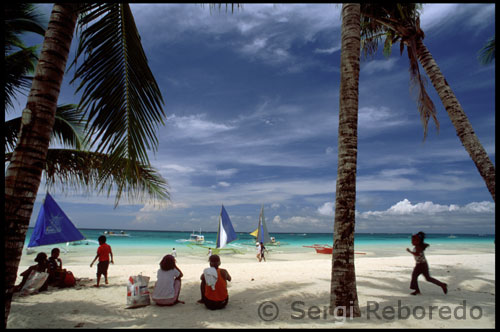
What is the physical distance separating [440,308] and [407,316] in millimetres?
1091

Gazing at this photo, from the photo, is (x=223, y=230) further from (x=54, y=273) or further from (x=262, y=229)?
(x=54, y=273)

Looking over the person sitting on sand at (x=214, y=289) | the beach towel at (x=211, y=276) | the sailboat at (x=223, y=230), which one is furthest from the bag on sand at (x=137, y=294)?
the sailboat at (x=223, y=230)

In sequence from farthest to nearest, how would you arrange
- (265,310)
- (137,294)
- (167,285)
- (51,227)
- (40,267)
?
(51,227)
(40,267)
(167,285)
(137,294)
(265,310)

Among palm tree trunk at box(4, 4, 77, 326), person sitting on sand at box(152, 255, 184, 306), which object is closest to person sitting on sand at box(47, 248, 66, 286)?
person sitting on sand at box(152, 255, 184, 306)

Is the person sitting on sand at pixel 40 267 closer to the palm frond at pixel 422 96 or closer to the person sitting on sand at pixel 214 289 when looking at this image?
the person sitting on sand at pixel 214 289

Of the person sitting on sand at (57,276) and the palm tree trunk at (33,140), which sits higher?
the palm tree trunk at (33,140)

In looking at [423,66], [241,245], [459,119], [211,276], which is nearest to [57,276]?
[211,276]

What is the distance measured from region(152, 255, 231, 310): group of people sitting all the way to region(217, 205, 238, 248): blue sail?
1442cm

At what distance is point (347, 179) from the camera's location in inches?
192

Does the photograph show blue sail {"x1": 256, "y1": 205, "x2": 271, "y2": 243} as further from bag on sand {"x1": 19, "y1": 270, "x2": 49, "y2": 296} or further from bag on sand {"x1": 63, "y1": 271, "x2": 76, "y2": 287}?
bag on sand {"x1": 19, "y1": 270, "x2": 49, "y2": 296}

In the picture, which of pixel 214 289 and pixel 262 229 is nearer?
pixel 214 289

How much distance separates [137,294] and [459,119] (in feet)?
28.9

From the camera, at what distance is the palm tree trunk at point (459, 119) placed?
21.5ft

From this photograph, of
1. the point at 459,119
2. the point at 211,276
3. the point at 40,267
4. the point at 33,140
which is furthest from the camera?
the point at 459,119
